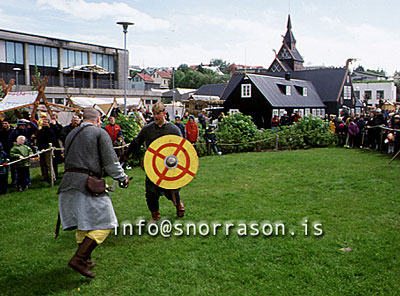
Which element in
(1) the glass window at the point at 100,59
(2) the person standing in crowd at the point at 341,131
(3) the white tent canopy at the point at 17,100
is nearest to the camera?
(3) the white tent canopy at the point at 17,100

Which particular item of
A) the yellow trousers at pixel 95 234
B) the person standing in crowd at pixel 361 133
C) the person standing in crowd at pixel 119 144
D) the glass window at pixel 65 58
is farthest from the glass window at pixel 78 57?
the yellow trousers at pixel 95 234

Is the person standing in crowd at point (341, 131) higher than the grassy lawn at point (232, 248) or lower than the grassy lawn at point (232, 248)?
higher

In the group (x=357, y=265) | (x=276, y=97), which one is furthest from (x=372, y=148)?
(x=276, y=97)

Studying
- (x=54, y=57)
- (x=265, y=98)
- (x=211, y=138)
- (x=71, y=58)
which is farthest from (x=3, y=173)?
(x=71, y=58)

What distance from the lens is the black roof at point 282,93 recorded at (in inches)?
1391

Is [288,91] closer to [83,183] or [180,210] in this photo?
[180,210]

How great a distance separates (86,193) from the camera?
4.70 metres

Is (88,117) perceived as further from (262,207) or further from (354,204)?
(354,204)

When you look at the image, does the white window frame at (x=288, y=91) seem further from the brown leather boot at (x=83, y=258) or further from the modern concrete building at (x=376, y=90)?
the brown leather boot at (x=83, y=258)

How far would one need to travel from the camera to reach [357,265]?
484 centimetres

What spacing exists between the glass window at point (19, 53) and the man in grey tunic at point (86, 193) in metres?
42.7

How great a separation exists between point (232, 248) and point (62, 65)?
149ft

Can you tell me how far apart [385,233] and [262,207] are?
2.21 metres

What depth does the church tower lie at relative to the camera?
58294mm
